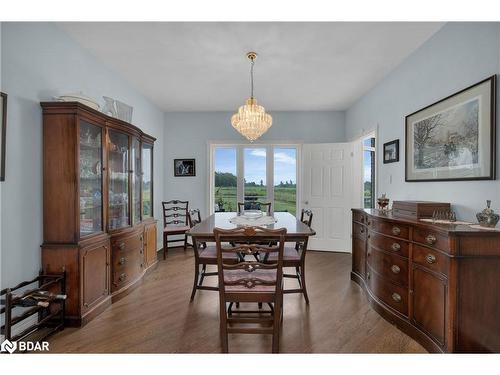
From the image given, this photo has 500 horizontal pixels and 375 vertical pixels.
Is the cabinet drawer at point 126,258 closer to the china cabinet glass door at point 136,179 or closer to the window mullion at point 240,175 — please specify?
the china cabinet glass door at point 136,179

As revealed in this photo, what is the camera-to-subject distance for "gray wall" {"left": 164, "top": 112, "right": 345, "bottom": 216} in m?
4.82

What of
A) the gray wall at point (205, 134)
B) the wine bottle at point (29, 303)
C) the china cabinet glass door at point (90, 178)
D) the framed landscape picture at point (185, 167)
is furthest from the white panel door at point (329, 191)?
the wine bottle at point (29, 303)

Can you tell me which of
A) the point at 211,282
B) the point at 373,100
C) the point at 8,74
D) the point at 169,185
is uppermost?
the point at 373,100

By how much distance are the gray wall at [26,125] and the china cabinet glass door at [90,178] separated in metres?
0.30

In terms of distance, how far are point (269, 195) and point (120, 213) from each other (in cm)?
286

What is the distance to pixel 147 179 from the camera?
3496 mm

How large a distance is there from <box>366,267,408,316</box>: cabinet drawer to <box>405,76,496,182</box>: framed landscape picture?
107cm

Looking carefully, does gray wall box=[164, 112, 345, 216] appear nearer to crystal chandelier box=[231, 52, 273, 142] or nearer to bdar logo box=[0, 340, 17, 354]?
crystal chandelier box=[231, 52, 273, 142]

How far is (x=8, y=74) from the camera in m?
1.80

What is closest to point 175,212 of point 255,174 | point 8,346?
point 255,174

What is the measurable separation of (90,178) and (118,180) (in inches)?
17.7

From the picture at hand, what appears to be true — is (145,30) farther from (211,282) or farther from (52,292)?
(211,282)

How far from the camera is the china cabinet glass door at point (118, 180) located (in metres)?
2.56
